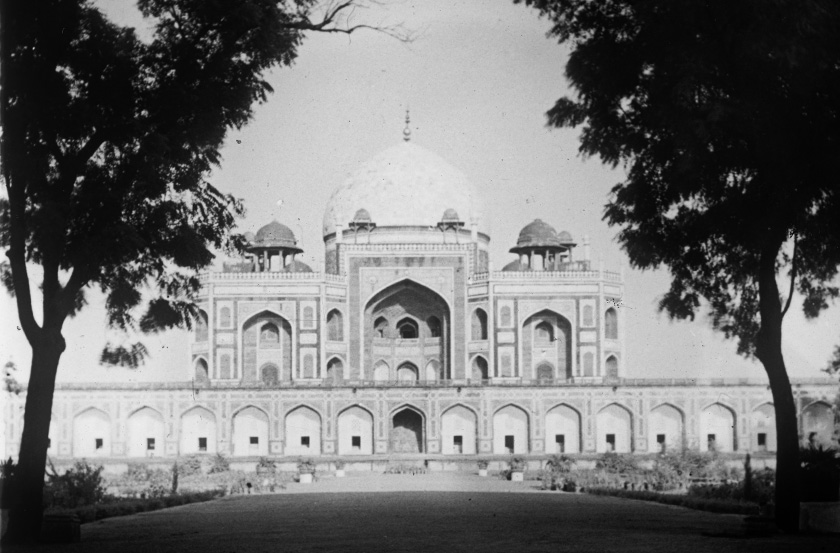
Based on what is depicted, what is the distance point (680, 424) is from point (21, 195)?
112ft

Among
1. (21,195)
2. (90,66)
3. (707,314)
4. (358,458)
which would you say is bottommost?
(358,458)

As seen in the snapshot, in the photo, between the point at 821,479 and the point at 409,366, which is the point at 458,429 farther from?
the point at 821,479

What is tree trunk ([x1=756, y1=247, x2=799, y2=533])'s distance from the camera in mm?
13359

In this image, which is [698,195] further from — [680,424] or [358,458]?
[680,424]

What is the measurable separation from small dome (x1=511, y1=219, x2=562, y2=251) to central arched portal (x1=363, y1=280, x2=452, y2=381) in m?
3.95

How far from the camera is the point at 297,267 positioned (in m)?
48.8

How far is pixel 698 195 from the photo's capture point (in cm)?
1450

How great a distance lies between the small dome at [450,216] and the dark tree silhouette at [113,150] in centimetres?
3487

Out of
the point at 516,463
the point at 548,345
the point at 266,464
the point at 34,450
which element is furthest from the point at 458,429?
the point at 34,450

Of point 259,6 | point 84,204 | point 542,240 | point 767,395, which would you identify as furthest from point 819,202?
point 542,240

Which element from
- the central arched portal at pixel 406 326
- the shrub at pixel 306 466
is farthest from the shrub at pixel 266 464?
the central arched portal at pixel 406 326

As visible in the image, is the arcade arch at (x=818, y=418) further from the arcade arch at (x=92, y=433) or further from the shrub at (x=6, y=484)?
the shrub at (x=6, y=484)

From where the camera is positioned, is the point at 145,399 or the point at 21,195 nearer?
the point at 21,195

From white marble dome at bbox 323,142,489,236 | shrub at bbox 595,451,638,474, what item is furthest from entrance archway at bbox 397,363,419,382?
shrub at bbox 595,451,638,474
